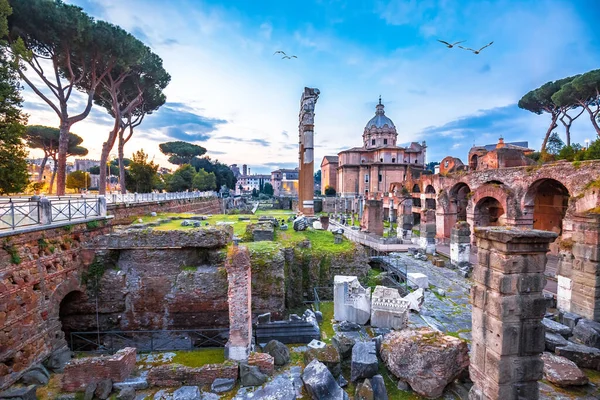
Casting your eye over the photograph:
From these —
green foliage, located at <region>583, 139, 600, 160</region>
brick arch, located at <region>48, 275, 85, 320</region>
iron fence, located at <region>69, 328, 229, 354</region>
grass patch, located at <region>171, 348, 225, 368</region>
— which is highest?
green foliage, located at <region>583, 139, 600, 160</region>

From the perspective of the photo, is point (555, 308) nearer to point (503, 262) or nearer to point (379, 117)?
point (503, 262)

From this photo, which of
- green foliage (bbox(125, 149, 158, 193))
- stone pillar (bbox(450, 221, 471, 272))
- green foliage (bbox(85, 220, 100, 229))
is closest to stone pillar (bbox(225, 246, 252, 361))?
green foliage (bbox(85, 220, 100, 229))

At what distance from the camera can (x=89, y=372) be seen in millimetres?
5633

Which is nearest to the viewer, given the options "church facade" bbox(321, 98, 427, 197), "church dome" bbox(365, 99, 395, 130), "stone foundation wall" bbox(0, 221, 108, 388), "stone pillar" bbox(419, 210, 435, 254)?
"stone foundation wall" bbox(0, 221, 108, 388)

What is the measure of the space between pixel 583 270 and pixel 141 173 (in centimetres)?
2576

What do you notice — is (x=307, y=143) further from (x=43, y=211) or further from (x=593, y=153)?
(x=593, y=153)

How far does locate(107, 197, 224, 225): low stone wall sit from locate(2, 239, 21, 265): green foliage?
436cm

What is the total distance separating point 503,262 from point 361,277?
20.2ft

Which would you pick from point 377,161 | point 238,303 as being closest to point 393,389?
point 238,303

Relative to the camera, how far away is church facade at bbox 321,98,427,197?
48000 mm

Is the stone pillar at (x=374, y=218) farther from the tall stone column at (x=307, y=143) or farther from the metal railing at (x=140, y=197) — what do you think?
the metal railing at (x=140, y=197)

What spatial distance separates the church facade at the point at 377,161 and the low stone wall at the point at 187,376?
42.8 metres

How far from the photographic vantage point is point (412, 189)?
29.6 meters

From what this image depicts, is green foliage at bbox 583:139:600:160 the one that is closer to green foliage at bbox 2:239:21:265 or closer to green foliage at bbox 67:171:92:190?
green foliage at bbox 2:239:21:265
